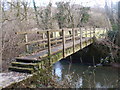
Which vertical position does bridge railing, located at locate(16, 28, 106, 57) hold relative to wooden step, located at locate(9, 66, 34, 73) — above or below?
above

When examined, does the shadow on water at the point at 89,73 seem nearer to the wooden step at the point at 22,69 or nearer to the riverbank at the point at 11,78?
the wooden step at the point at 22,69

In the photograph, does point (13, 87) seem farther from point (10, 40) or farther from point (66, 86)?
point (10, 40)

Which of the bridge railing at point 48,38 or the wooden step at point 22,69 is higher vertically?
the bridge railing at point 48,38

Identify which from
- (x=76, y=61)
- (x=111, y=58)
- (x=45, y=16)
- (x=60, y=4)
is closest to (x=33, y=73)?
(x=111, y=58)

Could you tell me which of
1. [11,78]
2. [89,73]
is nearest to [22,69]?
[11,78]

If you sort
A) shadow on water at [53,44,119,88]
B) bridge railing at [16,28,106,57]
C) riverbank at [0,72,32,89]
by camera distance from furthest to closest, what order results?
shadow on water at [53,44,119,88] < bridge railing at [16,28,106,57] < riverbank at [0,72,32,89]

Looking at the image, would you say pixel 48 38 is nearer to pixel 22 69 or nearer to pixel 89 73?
pixel 22 69

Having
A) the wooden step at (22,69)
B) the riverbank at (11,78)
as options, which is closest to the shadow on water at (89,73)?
the wooden step at (22,69)

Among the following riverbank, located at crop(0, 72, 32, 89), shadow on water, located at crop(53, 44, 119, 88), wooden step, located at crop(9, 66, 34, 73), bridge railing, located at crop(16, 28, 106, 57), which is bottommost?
shadow on water, located at crop(53, 44, 119, 88)

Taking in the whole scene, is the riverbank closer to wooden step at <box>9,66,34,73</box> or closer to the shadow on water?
wooden step at <box>9,66,34,73</box>

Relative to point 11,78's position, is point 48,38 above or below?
above

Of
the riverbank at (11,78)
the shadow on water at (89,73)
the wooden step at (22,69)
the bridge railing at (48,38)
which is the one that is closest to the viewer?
the riverbank at (11,78)

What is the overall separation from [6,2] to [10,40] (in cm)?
362

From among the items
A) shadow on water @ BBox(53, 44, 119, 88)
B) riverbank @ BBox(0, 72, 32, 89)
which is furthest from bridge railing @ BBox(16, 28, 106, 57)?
riverbank @ BBox(0, 72, 32, 89)
